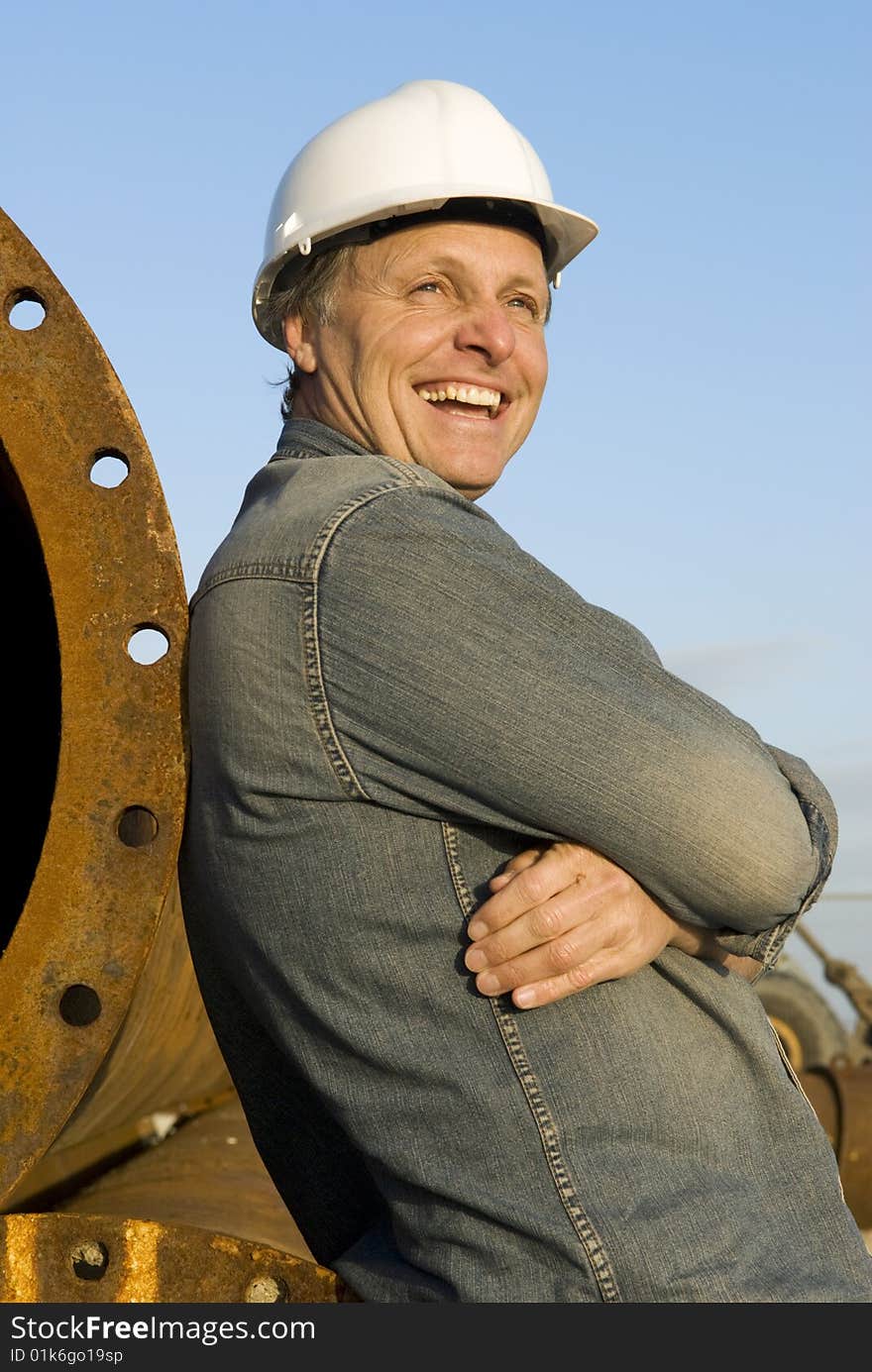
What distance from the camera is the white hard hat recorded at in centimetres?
236

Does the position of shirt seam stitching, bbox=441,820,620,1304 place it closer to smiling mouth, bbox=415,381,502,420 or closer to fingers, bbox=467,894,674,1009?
fingers, bbox=467,894,674,1009

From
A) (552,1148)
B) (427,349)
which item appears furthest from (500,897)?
(427,349)

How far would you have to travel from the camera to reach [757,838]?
185 centimetres

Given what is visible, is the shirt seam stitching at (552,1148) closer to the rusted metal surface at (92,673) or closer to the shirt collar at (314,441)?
the rusted metal surface at (92,673)

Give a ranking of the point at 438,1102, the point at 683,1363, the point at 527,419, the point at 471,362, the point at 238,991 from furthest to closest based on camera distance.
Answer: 1. the point at 527,419
2. the point at 471,362
3. the point at 238,991
4. the point at 438,1102
5. the point at 683,1363

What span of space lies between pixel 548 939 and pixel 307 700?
41 centimetres

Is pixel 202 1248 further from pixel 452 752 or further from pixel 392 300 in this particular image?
pixel 392 300

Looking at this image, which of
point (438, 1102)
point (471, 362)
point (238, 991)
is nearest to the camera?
point (438, 1102)

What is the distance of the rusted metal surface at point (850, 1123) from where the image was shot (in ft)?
17.7

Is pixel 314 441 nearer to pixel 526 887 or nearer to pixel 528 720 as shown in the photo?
pixel 528 720

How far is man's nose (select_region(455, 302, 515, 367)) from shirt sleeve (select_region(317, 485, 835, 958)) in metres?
0.57

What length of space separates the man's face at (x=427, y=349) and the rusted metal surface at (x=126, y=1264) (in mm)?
1185

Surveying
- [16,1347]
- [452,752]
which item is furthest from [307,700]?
[16,1347]

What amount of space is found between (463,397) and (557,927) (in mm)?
941
